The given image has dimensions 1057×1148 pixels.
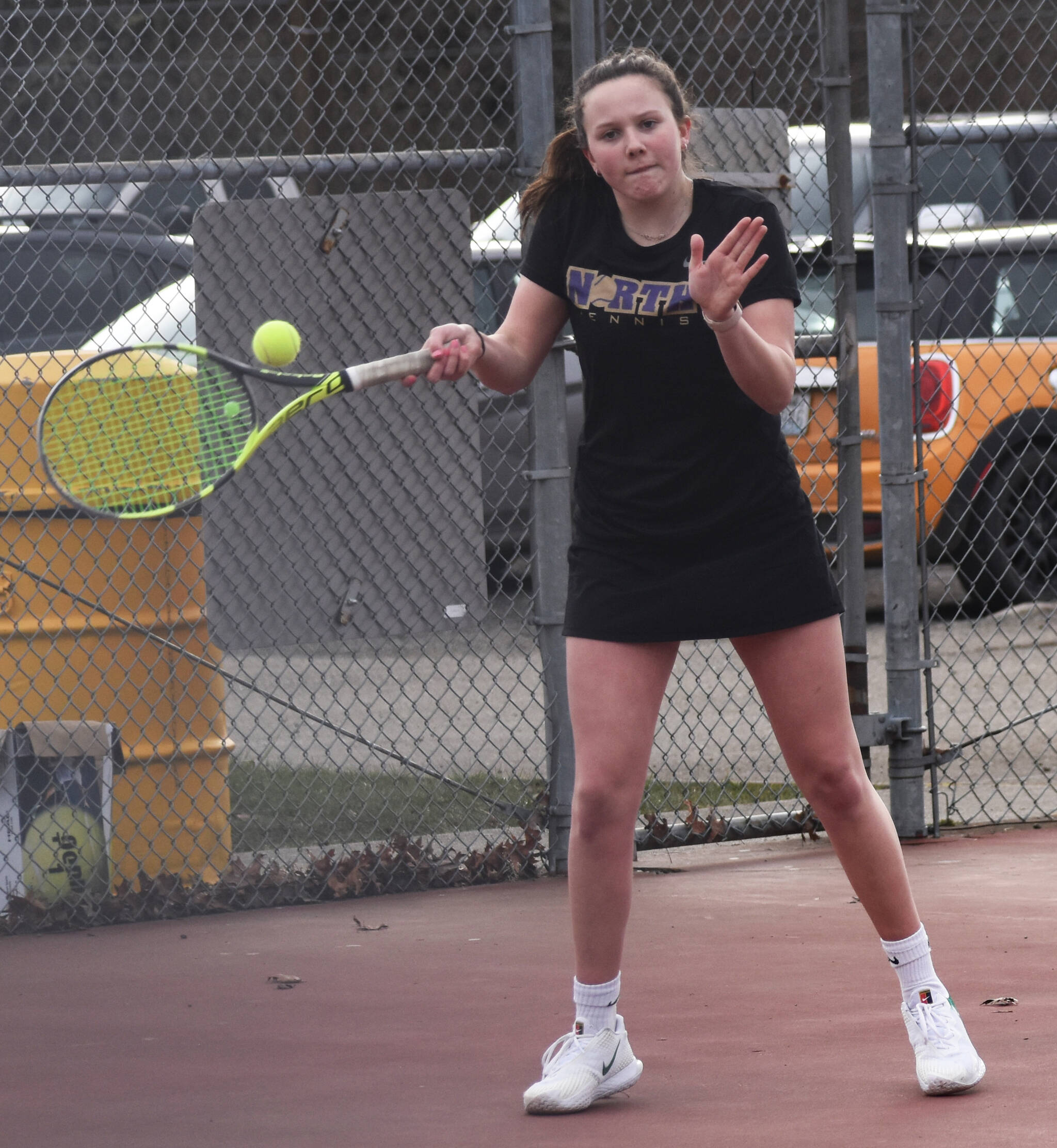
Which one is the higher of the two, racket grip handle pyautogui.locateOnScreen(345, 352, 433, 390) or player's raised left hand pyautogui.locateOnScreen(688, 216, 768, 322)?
player's raised left hand pyautogui.locateOnScreen(688, 216, 768, 322)

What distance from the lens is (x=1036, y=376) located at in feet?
28.2

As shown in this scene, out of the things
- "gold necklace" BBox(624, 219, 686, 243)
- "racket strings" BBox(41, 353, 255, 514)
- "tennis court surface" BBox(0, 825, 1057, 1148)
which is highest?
"gold necklace" BBox(624, 219, 686, 243)

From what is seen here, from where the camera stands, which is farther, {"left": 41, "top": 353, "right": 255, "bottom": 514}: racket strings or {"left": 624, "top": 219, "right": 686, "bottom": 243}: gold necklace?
{"left": 41, "top": 353, "right": 255, "bottom": 514}: racket strings

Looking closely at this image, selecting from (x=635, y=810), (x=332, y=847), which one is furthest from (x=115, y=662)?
(x=635, y=810)

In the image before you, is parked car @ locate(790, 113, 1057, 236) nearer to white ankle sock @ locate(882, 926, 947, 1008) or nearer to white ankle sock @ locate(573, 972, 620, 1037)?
white ankle sock @ locate(882, 926, 947, 1008)

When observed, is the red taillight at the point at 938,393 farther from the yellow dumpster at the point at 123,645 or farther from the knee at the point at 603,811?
the knee at the point at 603,811

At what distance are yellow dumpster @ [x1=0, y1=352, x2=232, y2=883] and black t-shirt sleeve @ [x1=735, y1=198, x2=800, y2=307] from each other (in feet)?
7.18

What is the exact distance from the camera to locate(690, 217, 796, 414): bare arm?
2846mm

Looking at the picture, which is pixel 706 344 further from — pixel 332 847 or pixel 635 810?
pixel 332 847

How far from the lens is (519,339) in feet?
10.9

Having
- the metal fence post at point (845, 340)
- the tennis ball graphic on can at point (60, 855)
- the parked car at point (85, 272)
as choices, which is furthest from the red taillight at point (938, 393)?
the tennis ball graphic on can at point (60, 855)

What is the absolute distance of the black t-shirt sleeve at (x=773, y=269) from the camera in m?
3.11

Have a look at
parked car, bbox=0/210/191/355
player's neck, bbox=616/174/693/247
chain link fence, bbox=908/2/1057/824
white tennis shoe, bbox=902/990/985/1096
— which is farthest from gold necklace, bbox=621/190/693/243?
chain link fence, bbox=908/2/1057/824

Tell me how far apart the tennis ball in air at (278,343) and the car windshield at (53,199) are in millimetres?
1585
